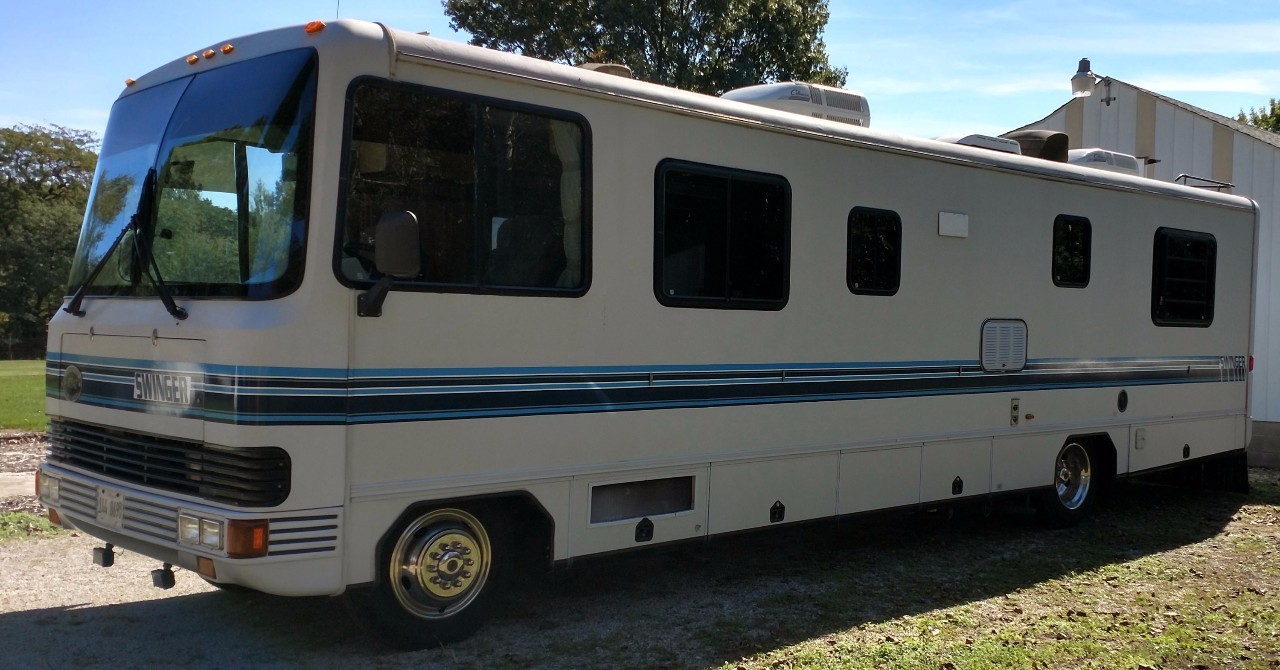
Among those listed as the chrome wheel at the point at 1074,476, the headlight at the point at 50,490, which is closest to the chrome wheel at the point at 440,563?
the headlight at the point at 50,490

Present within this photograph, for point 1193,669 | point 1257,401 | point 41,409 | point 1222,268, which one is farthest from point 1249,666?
point 41,409

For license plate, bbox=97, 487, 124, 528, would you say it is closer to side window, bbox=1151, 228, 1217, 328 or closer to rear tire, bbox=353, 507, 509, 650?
rear tire, bbox=353, 507, 509, 650

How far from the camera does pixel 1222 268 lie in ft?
35.4

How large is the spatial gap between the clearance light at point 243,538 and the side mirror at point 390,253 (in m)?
1.06

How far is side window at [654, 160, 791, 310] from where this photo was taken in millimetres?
6543

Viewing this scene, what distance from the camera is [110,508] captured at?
5590 mm

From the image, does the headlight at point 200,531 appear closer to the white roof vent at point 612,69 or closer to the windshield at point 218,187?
the windshield at point 218,187

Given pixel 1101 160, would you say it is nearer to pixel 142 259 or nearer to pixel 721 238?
pixel 721 238

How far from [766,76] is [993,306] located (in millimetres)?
16389

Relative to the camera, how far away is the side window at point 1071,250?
9.14m

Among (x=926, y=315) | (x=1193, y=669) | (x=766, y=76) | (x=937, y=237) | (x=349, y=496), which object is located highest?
(x=766, y=76)

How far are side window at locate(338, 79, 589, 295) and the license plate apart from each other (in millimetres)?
1640

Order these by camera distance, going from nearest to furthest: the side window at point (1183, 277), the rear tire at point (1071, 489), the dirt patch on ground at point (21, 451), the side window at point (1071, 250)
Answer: the side window at point (1071, 250) < the rear tire at point (1071, 489) < the side window at point (1183, 277) < the dirt patch on ground at point (21, 451)

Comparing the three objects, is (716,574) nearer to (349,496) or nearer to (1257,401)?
(349,496)
